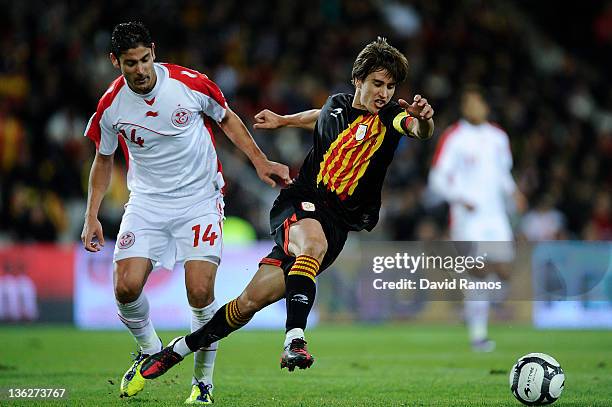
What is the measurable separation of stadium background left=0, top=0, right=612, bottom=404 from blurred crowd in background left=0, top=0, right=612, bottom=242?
26mm

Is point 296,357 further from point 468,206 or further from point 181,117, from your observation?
point 468,206

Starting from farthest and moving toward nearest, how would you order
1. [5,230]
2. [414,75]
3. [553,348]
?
[414,75] < [5,230] < [553,348]

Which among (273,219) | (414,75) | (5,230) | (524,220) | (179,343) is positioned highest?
(414,75)

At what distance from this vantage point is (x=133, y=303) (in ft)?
22.5

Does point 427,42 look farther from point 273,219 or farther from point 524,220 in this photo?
point 273,219

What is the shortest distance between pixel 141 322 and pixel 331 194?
1.55 m

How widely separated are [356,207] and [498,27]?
13.8 metres

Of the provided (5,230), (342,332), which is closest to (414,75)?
(342,332)

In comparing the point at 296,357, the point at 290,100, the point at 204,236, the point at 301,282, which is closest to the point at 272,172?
the point at 204,236

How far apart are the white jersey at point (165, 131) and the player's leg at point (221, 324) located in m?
0.85

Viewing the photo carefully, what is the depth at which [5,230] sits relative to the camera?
14.2 m

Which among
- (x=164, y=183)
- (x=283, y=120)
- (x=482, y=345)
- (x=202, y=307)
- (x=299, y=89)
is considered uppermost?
(x=299, y=89)

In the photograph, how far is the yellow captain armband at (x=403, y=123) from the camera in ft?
20.7

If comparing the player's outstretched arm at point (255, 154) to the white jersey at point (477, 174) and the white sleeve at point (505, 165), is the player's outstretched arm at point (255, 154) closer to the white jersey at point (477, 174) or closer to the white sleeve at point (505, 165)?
the white jersey at point (477, 174)
